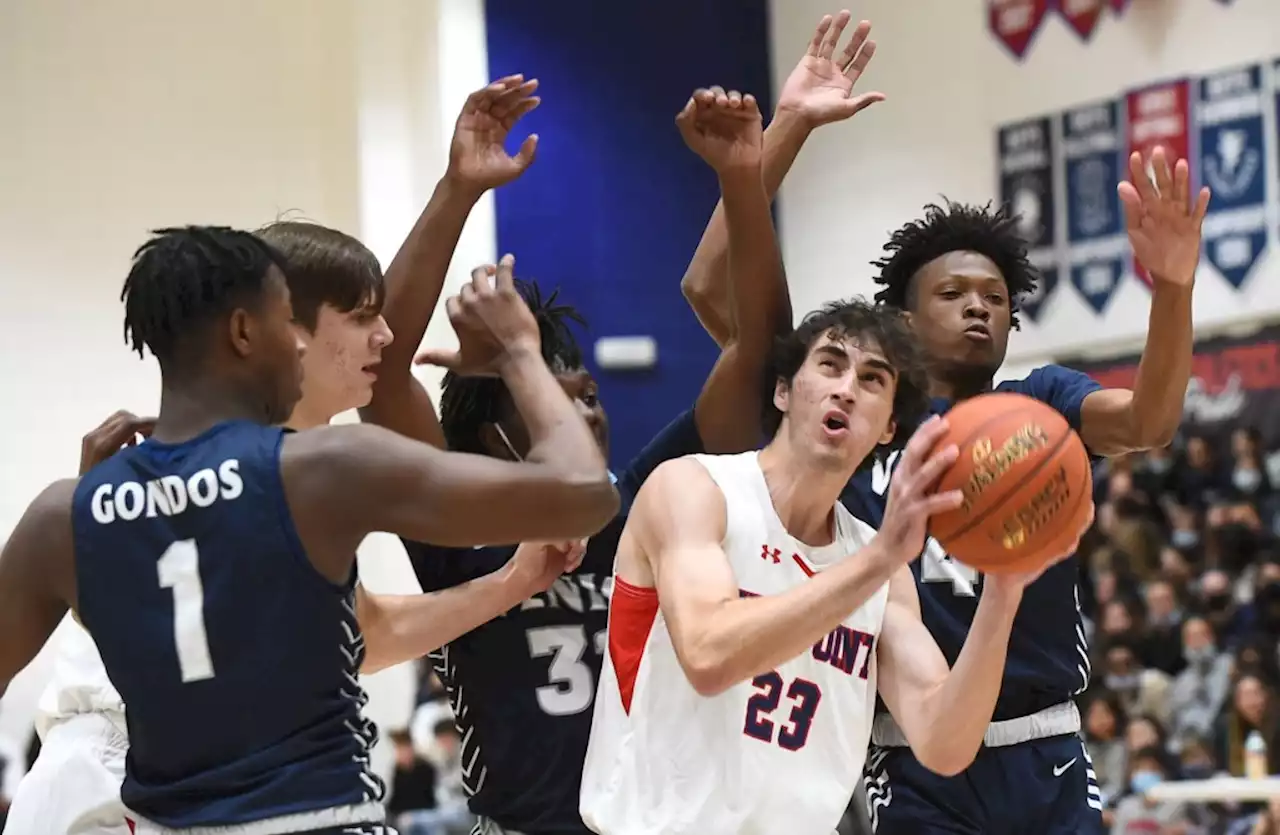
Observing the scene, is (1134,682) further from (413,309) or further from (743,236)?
(413,309)

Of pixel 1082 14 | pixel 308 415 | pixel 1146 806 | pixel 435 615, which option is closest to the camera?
pixel 308 415


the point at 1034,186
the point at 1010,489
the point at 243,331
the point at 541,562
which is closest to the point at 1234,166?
the point at 1034,186

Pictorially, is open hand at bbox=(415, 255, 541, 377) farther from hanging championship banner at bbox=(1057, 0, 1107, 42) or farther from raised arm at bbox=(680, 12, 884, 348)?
hanging championship banner at bbox=(1057, 0, 1107, 42)

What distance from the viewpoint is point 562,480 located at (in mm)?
3047

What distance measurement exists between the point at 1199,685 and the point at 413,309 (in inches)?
374

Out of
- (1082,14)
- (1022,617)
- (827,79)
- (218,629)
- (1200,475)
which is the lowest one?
(1200,475)

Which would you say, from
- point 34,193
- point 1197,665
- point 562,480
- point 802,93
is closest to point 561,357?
point 802,93

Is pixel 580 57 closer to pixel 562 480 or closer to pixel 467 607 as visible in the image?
pixel 467 607

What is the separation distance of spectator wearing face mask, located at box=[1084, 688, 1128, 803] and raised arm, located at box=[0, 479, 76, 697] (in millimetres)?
9985

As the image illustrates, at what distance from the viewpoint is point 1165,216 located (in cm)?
475

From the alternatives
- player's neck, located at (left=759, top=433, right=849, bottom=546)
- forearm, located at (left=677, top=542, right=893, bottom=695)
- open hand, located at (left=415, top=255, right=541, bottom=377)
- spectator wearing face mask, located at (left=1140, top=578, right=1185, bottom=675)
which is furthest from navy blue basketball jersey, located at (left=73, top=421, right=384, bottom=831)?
spectator wearing face mask, located at (left=1140, top=578, right=1185, bottom=675)

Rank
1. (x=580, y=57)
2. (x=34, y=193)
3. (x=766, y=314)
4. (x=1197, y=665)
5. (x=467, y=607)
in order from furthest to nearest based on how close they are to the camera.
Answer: (x=580, y=57) < (x=34, y=193) < (x=1197, y=665) < (x=766, y=314) < (x=467, y=607)

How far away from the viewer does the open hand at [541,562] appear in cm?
436

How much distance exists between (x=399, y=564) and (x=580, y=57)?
4.58 m
